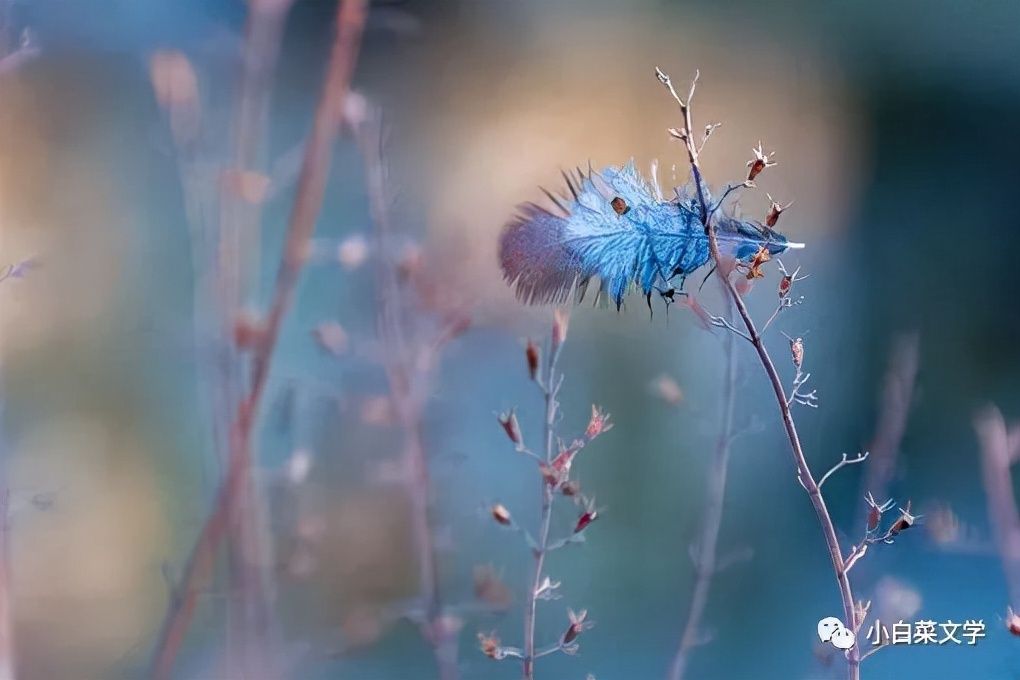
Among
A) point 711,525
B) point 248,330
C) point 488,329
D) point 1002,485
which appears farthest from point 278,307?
point 1002,485

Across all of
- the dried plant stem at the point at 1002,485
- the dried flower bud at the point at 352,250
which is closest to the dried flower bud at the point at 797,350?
the dried plant stem at the point at 1002,485

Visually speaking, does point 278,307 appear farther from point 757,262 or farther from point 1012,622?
point 1012,622

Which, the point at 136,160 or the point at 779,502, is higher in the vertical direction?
the point at 136,160

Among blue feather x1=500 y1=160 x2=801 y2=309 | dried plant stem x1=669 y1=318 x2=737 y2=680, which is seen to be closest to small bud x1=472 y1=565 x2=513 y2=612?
dried plant stem x1=669 y1=318 x2=737 y2=680

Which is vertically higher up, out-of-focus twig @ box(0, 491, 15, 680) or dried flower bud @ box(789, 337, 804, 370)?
dried flower bud @ box(789, 337, 804, 370)

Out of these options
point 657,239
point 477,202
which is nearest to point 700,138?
point 657,239

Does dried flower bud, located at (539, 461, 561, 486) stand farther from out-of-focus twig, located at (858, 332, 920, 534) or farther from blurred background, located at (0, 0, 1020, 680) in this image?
out-of-focus twig, located at (858, 332, 920, 534)

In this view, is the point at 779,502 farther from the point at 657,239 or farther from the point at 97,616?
the point at 97,616
